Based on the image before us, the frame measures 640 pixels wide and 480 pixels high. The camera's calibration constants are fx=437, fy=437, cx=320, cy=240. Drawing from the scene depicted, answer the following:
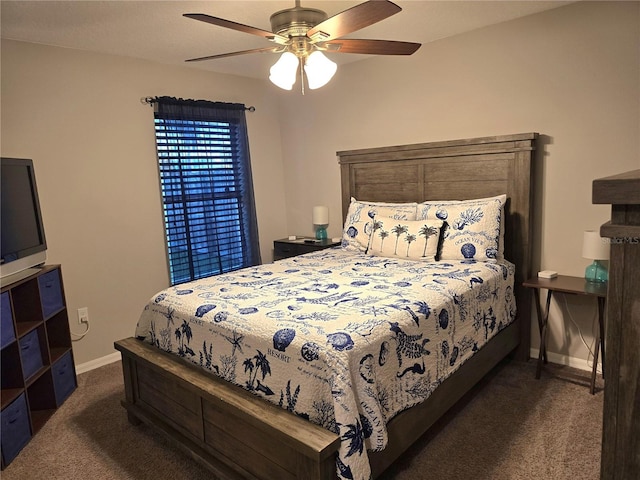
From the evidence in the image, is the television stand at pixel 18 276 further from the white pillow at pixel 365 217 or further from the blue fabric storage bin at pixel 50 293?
the white pillow at pixel 365 217

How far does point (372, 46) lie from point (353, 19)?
40cm

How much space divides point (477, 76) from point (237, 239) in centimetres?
257

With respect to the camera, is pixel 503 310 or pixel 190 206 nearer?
pixel 503 310

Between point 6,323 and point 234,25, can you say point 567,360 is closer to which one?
point 234,25

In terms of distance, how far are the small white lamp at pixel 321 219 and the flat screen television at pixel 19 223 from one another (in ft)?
7.36

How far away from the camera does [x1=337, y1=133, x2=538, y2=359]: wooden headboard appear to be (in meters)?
3.01

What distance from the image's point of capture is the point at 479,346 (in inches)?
99.1

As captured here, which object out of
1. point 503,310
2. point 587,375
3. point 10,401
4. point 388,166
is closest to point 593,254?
point 503,310

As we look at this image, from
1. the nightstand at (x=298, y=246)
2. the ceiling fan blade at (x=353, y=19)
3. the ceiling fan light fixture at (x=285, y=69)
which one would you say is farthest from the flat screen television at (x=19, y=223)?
the nightstand at (x=298, y=246)

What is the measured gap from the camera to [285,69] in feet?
7.26

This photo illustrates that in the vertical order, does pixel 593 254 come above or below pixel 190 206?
below

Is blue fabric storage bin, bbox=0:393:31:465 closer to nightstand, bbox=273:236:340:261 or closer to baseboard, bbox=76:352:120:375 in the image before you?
baseboard, bbox=76:352:120:375

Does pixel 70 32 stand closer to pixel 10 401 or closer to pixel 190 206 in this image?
pixel 190 206

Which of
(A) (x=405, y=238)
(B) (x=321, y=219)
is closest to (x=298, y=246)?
(B) (x=321, y=219)
